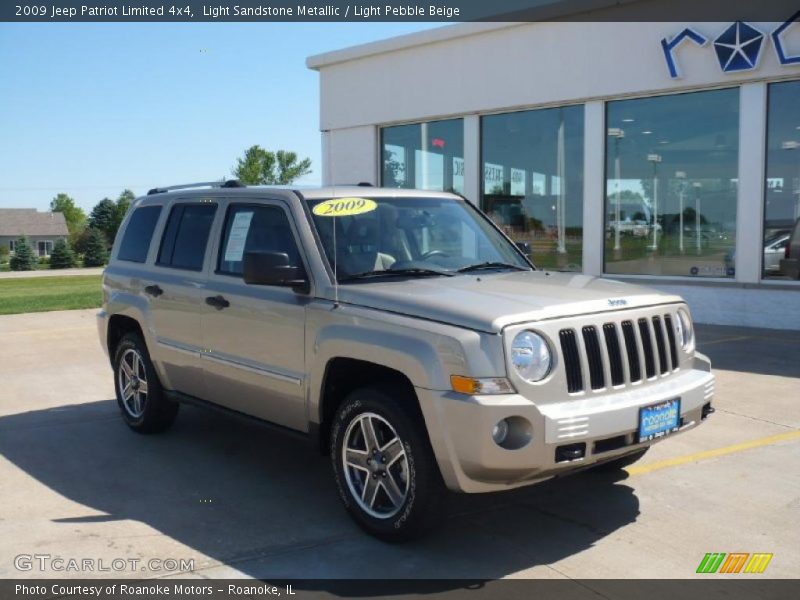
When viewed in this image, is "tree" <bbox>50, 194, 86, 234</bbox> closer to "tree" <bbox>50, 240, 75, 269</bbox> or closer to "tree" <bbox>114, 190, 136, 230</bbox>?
"tree" <bbox>114, 190, 136, 230</bbox>

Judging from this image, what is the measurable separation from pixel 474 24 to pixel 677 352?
12.0m

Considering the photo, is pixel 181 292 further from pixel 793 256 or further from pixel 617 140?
pixel 617 140

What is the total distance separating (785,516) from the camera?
4.76m

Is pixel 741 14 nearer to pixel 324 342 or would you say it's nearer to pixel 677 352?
pixel 677 352

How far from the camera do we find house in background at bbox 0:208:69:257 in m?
109

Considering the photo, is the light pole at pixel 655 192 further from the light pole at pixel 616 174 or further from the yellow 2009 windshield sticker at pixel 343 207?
the yellow 2009 windshield sticker at pixel 343 207

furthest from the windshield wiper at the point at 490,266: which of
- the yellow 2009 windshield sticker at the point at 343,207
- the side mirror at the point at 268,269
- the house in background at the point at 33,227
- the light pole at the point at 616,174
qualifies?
the house in background at the point at 33,227

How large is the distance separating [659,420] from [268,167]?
261 ft

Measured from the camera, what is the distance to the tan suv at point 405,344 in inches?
156

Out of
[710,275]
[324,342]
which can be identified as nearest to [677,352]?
[324,342]

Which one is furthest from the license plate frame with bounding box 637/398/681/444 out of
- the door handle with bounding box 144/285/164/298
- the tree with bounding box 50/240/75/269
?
the tree with bounding box 50/240/75/269

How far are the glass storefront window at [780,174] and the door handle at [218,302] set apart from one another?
9909 mm

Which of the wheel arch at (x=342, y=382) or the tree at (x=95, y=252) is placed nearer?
the wheel arch at (x=342, y=382)

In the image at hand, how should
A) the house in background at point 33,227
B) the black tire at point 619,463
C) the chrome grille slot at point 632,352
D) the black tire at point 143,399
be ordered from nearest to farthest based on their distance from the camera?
the chrome grille slot at point 632,352
the black tire at point 619,463
the black tire at point 143,399
the house in background at point 33,227
